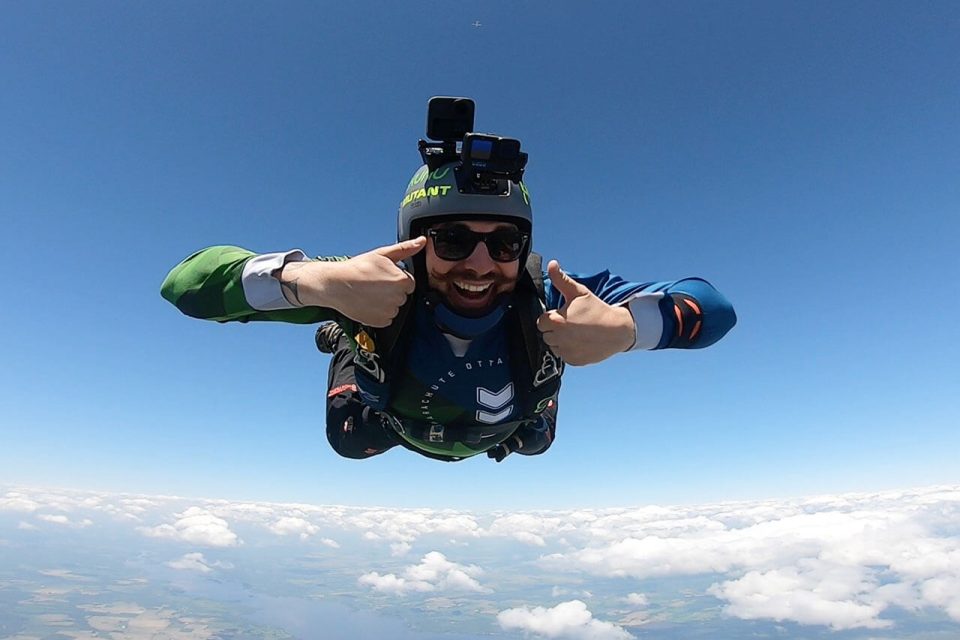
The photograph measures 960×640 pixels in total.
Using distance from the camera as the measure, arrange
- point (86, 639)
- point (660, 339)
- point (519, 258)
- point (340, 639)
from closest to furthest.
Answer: point (660, 339), point (519, 258), point (86, 639), point (340, 639)

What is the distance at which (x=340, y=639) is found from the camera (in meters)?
197

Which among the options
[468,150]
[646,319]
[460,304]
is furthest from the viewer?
[460,304]

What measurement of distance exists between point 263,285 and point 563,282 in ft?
3.97

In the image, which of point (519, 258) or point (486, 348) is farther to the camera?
point (486, 348)

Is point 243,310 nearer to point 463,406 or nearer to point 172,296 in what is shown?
point 172,296

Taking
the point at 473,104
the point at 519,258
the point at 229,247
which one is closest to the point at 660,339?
the point at 519,258

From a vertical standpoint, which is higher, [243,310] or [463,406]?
[243,310]

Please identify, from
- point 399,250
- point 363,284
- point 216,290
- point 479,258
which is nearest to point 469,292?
point 479,258

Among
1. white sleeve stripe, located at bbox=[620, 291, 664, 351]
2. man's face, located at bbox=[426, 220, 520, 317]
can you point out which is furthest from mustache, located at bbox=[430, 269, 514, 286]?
white sleeve stripe, located at bbox=[620, 291, 664, 351]

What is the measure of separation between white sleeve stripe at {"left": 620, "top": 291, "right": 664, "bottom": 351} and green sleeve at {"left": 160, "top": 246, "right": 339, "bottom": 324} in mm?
1405

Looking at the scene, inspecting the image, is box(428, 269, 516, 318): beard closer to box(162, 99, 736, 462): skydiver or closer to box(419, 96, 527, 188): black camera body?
box(162, 99, 736, 462): skydiver

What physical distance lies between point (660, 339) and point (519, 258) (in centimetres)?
82

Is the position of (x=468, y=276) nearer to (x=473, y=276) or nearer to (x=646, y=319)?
(x=473, y=276)

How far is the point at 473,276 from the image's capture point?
241cm
